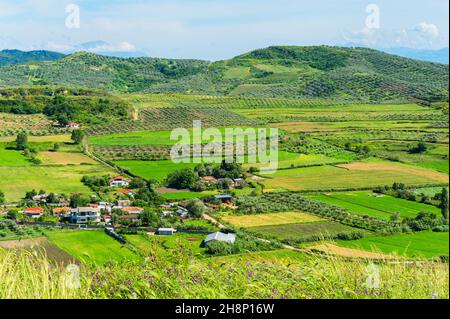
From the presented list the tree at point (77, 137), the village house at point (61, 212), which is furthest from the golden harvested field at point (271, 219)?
the tree at point (77, 137)

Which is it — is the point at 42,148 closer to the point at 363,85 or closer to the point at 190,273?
the point at 190,273

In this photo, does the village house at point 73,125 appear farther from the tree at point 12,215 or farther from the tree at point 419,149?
the tree at point 12,215

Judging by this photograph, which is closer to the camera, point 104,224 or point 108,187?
point 104,224

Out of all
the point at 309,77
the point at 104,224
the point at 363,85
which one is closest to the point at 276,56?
the point at 309,77

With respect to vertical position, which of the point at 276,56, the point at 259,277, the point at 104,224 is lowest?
the point at 104,224

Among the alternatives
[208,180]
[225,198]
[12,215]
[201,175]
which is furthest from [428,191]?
[12,215]
